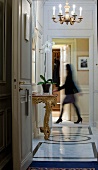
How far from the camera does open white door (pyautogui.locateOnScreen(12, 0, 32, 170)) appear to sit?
3.38m

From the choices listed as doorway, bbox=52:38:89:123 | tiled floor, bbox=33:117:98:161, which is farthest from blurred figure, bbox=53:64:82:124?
tiled floor, bbox=33:117:98:161

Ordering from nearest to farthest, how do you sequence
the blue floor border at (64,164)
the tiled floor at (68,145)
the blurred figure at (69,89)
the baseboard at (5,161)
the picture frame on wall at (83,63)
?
1. the baseboard at (5,161)
2. the blue floor border at (64,164)
3. the tiled floor at (68,145)
4. the blurred figure at (69,89)
5. the picture frame on wall at (83,63)

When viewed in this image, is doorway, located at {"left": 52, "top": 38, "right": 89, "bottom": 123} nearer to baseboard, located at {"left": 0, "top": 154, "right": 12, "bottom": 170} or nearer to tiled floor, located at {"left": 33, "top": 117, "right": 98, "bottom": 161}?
tiled floor, located at {"left": 33, "top": 117, "right": 98, "bottom": 161}

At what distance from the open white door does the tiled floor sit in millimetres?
603

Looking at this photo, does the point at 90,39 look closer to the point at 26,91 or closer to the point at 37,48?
the point at 37,48

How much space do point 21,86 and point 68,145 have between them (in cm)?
212

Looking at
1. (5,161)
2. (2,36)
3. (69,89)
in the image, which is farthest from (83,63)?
(5,161)

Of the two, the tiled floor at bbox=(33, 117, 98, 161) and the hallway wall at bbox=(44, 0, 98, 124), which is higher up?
the hallway wall at bbox=(44, 0, 98, 124)

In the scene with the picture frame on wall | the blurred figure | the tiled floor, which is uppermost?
the picture frame on wall

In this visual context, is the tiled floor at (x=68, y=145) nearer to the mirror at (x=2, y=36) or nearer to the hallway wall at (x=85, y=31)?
the hallway wall at (x=85, y=31)

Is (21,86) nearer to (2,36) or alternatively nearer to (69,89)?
(2,36)

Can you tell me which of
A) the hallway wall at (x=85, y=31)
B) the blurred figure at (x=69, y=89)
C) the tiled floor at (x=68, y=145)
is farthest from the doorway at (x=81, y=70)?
the tiled floor at (x=68, y=145)

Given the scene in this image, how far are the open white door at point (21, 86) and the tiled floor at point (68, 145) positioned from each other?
0.60 metres

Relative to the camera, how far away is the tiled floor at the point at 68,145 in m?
4.36
